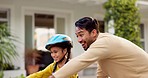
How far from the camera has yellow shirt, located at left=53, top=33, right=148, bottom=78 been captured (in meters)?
1.67

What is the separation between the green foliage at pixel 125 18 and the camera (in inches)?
325

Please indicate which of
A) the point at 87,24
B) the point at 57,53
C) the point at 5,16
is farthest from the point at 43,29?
the point at 87,24

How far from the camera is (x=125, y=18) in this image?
831 centimetres

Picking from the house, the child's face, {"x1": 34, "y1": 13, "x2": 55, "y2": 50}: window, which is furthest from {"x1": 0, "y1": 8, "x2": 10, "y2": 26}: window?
the child's face

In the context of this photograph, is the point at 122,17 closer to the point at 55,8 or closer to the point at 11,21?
the point at 55,8

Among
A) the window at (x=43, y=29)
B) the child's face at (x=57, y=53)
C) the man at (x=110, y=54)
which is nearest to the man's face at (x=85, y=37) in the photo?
the man at (x=110, y=54)

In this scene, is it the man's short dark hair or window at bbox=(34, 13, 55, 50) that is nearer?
the man's short dark hair

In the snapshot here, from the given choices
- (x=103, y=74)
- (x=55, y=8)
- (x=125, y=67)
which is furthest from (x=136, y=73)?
(x=55, y=8)

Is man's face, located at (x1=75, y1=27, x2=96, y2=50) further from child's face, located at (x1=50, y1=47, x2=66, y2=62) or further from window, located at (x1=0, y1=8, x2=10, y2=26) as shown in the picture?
window, located at (x1=0, y1=8, x2=10, y2=26)

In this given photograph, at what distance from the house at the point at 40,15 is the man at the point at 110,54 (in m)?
6.52

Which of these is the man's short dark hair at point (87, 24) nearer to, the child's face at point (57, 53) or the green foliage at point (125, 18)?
the child's face at point (57, 53)

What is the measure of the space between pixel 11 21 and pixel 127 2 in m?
3.45

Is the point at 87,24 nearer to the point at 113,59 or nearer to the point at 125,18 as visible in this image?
the point at 113,59

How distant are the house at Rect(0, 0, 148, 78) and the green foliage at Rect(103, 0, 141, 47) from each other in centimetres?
130
